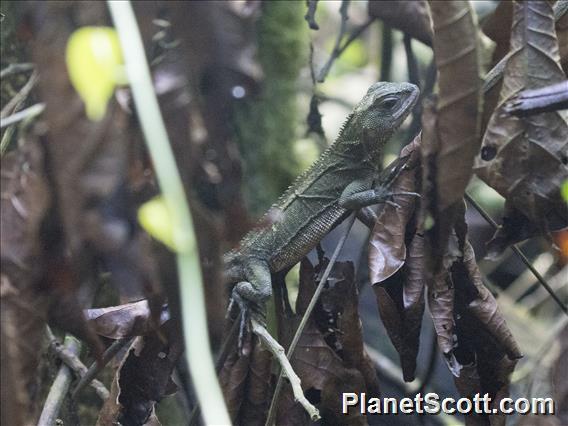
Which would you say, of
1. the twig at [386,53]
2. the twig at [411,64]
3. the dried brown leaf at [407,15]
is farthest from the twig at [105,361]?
the twig at [386,53]

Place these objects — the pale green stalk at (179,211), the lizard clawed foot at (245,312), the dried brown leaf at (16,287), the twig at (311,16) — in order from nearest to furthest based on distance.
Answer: the pale green stalk at (179,211) < the dried brown leaf at (16,287) < the lizard clawed foot at (245,312) < the twig at (311,16)

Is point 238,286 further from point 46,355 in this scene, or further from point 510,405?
point 510,405

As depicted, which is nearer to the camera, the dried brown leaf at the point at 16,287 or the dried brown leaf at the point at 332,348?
the dried brown leaf at the point at 16,287

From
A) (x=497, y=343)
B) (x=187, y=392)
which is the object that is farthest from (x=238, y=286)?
(x=497, y=343)

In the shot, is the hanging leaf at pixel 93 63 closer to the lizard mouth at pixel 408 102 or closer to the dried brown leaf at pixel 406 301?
the dried brown leaf at pixel 406 301

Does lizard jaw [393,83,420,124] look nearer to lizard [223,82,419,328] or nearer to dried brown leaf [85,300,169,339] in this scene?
lizard [223,82,419,328]

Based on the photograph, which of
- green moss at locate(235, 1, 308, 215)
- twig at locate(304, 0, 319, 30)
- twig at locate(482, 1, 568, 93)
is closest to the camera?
twig at locate(482, 1, 568, 93)

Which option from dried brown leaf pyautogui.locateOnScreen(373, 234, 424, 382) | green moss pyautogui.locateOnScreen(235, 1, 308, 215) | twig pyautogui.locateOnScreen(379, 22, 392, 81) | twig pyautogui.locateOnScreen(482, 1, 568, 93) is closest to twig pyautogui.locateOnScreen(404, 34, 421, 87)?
twig pyautogui.locateOnScreen(379, 22, 392, 81)

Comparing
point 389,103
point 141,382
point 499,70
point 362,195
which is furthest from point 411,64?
point 141,382
